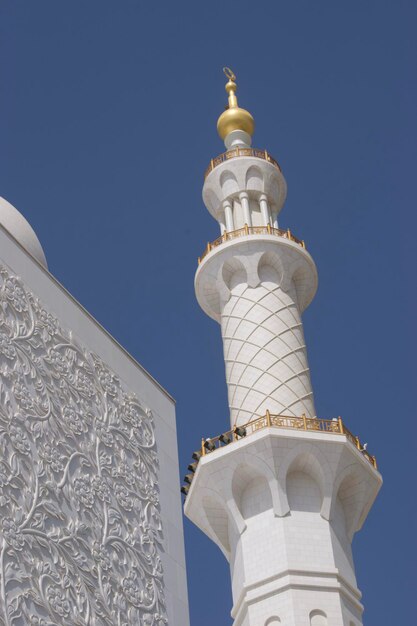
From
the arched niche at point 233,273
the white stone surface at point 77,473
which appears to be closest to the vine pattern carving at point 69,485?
the white stone surface at point 77,473

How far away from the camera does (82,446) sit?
8977mm

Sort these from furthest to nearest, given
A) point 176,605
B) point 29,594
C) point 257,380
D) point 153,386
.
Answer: point 257,380
point 153,386
point 176,605
point 29,594

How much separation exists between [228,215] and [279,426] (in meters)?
5.31

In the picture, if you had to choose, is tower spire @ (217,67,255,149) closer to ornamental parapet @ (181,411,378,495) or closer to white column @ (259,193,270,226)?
white column @ (259,193,270,226)

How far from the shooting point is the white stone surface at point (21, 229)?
11.6m

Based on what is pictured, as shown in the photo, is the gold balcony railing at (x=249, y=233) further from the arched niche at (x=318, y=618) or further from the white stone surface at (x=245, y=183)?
the arched niche at (x=318, y=618)

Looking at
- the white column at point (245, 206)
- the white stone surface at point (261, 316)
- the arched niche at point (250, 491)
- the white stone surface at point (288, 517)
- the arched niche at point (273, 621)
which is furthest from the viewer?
the white column at point (245, 206)

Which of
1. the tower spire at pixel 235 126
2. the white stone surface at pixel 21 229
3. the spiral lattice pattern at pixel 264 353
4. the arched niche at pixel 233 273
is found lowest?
the white stone surface at pixel 21 229

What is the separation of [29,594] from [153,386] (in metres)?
3.01

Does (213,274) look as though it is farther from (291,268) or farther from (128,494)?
(128,494)

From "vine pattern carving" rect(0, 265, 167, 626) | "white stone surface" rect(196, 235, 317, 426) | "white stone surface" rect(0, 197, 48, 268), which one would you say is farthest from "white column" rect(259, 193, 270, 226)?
"vine pattern carving" rect(0, 265, 167, 626)

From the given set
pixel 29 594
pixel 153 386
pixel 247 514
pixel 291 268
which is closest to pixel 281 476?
pixel 247 514

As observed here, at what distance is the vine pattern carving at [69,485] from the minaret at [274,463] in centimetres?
845

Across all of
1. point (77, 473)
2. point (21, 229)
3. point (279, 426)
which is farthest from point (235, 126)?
point (77, 473)
